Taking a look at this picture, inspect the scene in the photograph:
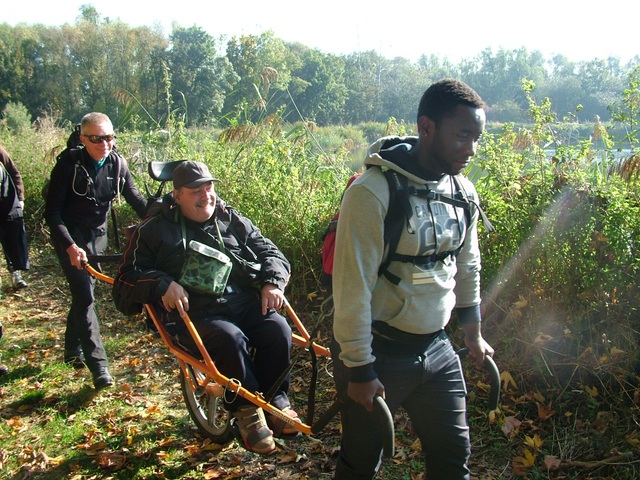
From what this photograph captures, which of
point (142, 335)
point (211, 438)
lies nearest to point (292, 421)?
point (211, 438)

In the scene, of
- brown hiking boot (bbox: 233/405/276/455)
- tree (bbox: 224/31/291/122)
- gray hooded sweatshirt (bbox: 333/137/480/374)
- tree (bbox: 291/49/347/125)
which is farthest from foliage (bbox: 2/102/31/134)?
gray hooded sweatshirt (bbox: 333/137/480/374)

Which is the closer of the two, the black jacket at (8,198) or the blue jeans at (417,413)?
the blue jeans at (417,413)

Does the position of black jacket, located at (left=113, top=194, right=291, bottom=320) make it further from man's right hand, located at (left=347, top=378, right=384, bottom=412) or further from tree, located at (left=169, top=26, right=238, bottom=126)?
tree, located at (left=169, top=26, right=238, bottom=126)

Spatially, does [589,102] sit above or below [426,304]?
above

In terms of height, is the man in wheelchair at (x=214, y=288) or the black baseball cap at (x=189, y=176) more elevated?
the black baseball cap at (x=189, y=176)

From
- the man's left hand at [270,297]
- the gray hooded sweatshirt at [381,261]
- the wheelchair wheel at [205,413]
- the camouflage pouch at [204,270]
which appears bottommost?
the wheelchair wheel at [205,413]

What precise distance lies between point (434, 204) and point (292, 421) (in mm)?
1548

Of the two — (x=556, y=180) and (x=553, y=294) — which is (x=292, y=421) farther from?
(x=556, y=180)

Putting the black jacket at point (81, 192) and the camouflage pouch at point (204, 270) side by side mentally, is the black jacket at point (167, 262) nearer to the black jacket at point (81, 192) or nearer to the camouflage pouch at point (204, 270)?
the camouflage pouch at point (204, 270)

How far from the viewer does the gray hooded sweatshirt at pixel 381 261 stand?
6.97 feet

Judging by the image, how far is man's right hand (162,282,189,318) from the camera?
3336 millimetres

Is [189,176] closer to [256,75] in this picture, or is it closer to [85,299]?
[85,299]

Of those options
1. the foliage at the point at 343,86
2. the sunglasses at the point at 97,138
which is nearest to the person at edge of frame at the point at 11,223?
the sunglasses at the point at 97,138

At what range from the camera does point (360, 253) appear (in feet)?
6.98
